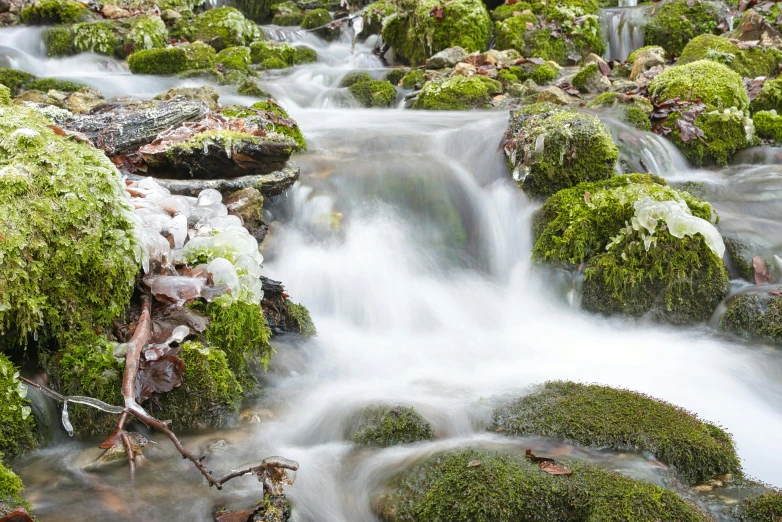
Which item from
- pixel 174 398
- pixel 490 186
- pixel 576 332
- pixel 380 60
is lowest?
pixel 576 332

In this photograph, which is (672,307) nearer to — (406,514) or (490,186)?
(490,186)

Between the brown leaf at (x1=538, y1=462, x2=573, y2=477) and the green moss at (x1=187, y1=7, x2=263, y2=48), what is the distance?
14241 mm

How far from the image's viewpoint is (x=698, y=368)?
14.3ft

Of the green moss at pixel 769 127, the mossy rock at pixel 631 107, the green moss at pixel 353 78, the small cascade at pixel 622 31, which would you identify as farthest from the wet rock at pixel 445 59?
the green moss at pixel 769 127

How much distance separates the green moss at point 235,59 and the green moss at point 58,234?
31.0 feet

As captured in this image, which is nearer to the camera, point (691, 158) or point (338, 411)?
point (338, 411)

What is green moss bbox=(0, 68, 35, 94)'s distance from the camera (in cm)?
1008

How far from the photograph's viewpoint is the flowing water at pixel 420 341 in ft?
9.46

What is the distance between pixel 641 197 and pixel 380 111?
5.68 m

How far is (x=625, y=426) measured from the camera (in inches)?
121

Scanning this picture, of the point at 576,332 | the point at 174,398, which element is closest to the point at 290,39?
the point at 576,332

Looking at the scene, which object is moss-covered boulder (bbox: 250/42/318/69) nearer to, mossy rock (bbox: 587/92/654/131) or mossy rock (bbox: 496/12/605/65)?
mossy rock (bbox: 496/12/605/65)

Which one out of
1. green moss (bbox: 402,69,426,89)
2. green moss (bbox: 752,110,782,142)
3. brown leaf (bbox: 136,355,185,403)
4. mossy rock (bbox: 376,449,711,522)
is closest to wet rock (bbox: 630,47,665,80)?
green moss (bbox: 752,110,782,142)

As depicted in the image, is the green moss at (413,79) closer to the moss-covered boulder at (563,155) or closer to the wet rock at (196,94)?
the wet rock at (196,94)
